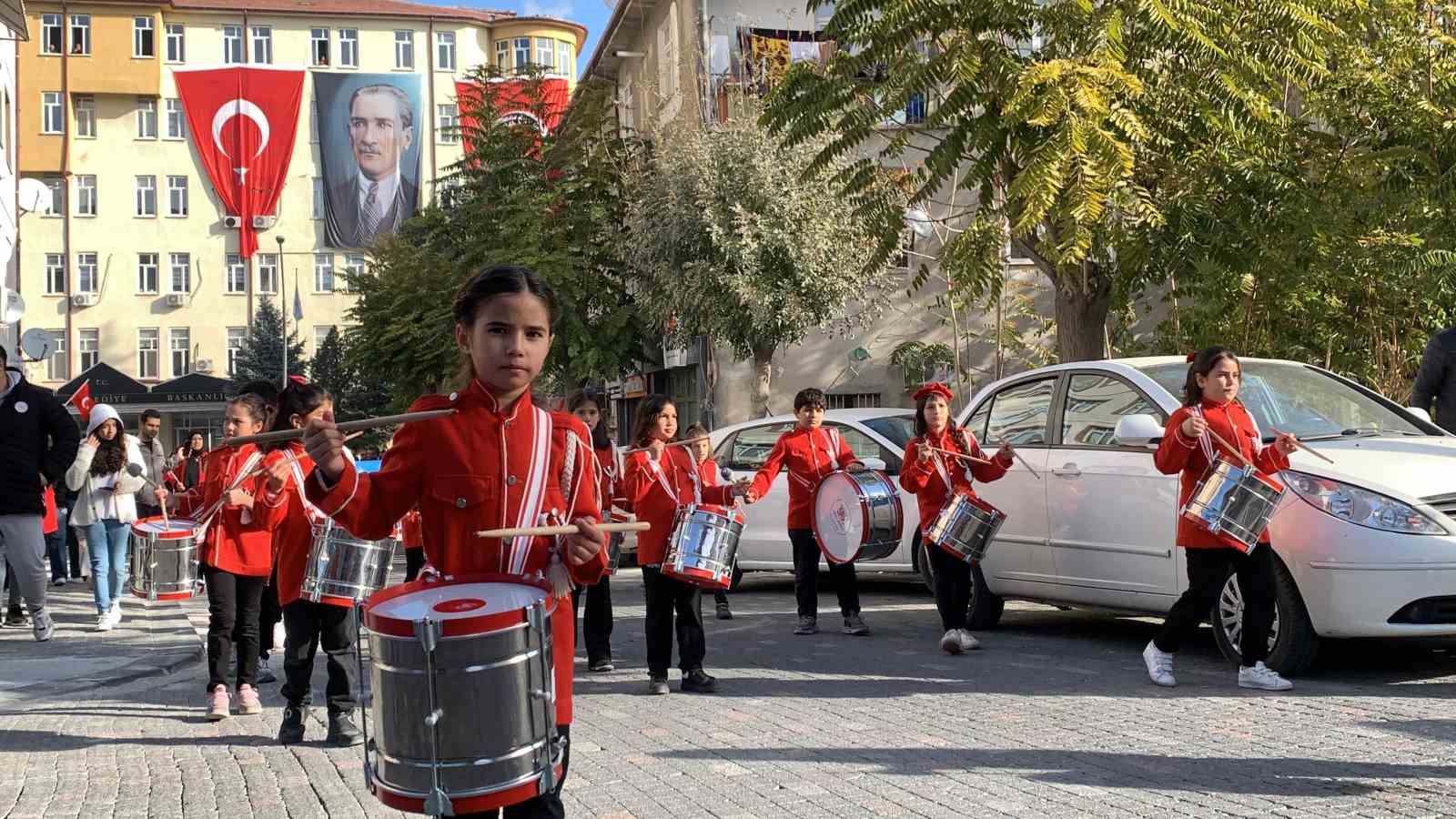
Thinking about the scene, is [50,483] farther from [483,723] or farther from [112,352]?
[112,352]

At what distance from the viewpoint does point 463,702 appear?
141 inches

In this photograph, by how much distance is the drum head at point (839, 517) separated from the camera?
1089 centimetres

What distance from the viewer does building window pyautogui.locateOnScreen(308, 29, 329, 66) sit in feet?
240

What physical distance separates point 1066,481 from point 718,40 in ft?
89.7

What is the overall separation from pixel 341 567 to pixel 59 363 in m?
65.2

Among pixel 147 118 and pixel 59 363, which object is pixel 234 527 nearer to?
pixel 59 363

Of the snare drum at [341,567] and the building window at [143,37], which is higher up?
the building window at [143,37]

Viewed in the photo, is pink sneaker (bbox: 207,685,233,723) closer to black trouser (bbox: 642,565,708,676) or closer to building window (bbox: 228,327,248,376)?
black trouser (bbox: 642,565,708,676)

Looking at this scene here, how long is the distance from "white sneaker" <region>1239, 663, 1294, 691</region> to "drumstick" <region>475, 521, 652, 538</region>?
505cm

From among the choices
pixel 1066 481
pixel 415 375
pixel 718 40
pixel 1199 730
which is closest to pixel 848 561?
pixel 1066 481

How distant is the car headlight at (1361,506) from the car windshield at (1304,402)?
66 centimetres

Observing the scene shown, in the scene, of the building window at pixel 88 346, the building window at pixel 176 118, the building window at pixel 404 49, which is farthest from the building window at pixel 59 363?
the building window at pixel 404 49

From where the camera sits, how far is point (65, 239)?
6788 cm

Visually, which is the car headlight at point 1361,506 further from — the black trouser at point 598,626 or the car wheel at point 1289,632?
the black trouser at point 598,626
